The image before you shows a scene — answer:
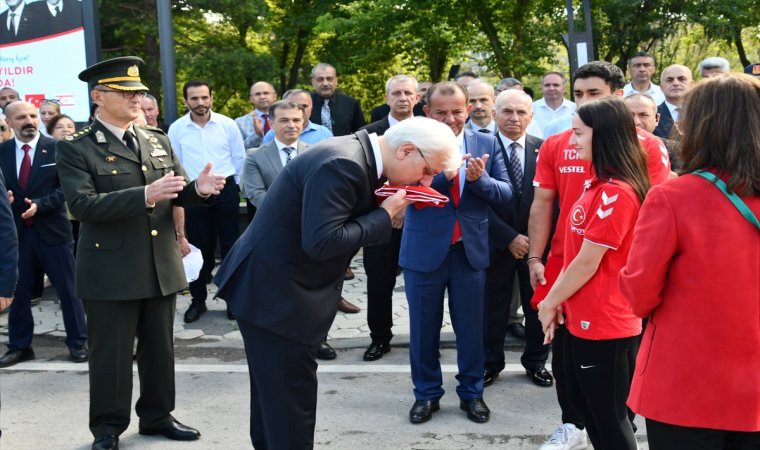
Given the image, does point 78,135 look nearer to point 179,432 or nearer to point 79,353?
point 179,432

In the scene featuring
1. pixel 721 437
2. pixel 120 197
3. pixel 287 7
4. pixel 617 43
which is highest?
pixel 287 7

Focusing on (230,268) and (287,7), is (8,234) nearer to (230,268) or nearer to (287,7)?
(230,268)

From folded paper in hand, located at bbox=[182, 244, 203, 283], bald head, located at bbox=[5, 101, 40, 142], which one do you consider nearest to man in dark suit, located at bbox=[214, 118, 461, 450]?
folded paper in hand, located at bbox=[182, 244, 203, 283]

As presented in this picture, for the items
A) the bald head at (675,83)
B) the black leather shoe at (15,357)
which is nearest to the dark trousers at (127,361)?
the black leather shoe at (15,357)

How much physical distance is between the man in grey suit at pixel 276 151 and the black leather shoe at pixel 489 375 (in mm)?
2390

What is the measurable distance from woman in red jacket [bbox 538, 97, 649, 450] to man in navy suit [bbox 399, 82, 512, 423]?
127 centimetres

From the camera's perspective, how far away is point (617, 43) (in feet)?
53.6

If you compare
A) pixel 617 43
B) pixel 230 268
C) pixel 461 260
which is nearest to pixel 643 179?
pixel 461 260

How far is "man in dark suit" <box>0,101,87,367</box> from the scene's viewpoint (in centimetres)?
591

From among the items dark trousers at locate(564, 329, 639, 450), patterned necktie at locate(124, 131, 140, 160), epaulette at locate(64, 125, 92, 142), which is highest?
epaulette at locate(64, 125, 92, 142)

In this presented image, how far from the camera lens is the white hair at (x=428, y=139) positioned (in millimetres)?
2900

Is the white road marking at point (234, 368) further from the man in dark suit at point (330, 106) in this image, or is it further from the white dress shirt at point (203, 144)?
the man in dark suit at point (330, 106)

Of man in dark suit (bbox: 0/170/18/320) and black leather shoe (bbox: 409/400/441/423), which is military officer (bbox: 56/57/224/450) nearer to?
man in dark suit (bbox: 0/170/18/320)

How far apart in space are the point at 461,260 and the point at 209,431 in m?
1.86
